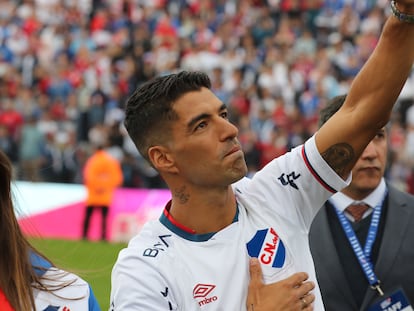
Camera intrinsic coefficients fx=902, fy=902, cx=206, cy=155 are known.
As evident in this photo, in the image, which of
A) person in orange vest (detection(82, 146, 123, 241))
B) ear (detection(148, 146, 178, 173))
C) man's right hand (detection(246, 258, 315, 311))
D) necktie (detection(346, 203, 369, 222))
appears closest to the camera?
man's right hand (detection(246, 258, 315, 311))

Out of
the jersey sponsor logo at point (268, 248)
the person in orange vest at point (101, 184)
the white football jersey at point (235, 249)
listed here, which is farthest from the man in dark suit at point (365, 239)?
the person in orange vest at point (101, 184)

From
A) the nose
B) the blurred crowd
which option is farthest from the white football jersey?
the blurred crowd

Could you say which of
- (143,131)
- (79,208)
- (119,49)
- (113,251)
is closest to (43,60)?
(119,49)

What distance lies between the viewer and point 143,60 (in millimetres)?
21391

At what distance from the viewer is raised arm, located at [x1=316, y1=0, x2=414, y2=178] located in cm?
335

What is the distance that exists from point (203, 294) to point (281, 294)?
297mm

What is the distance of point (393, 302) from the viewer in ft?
14.9

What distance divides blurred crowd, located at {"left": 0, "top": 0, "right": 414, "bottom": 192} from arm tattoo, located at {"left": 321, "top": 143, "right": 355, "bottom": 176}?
1259 cm

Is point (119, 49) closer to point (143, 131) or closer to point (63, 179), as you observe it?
point (63, 179)

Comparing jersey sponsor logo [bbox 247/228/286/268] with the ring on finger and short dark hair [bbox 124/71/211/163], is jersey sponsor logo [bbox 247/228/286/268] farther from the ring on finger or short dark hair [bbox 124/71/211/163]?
short dark hair [bbox 124/71/211/163]

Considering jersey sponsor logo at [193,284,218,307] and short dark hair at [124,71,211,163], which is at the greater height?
short dark hair at [124,71,211,163]

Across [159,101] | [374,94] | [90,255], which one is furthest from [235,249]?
[90,255]

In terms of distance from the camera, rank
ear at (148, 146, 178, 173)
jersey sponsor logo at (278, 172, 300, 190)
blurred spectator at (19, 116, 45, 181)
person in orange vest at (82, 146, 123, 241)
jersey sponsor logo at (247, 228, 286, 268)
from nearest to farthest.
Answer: jersey sponsor logo at (247, 228, 286, 268)
jersey sponsor logo at (278, 172, 300, 190)
ear at (148, 146, 178, 173)
person in orange vest at (82, 146, 123, 241)
blurred spectator at (19, 116, 45, 181)

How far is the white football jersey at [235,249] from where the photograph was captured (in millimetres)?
3410
